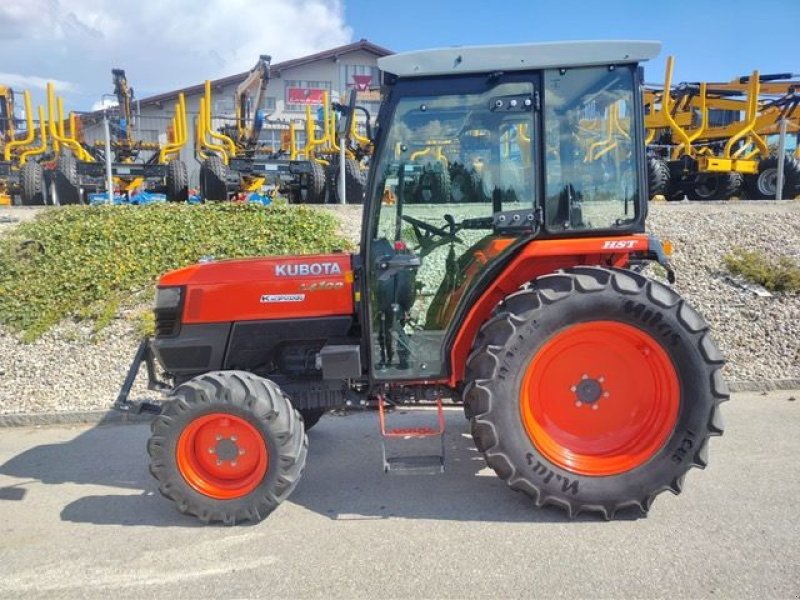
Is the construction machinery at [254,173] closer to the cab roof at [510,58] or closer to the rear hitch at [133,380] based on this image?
the rear hitch at [133,380]

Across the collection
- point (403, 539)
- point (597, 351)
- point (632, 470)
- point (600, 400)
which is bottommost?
point (403, 539)

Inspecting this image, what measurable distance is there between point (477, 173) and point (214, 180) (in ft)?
34.1

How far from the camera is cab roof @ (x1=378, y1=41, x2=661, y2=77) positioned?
3.38m

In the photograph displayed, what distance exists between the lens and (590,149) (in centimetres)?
352

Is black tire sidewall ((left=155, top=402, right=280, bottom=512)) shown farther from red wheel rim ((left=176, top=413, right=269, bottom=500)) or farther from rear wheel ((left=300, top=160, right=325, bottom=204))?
rear wheel ((left=300, top=160, right=325, bottom=204))

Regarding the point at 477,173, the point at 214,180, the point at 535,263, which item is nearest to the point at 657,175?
the point at 214,180

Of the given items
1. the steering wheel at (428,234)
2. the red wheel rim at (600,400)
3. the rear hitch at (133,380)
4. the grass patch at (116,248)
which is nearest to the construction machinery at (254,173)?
the grass patch at (116,248)

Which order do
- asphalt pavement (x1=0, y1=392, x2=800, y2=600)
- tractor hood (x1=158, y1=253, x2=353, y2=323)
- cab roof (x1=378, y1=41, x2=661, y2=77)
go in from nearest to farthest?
1. asphalt pavement (x1=0, y1=392, x2=800, y2=600)
2. cab roof (x1=378, y1=41, x2=661, y2=77)
3. tractor hood (x1=158, y1=253, x2=353, y2=323)

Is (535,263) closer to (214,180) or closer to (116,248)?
(116,248)

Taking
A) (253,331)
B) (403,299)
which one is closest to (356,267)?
(403,299)

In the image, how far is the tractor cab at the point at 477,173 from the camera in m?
3.43

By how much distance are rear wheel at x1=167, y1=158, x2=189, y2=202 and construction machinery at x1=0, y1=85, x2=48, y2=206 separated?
2586mm

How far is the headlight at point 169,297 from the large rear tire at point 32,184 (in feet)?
37.4

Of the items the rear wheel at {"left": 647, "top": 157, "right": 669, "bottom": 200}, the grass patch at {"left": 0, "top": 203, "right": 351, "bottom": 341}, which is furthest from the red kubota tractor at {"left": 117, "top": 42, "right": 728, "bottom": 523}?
the rear wheel at {"left": 647, "top": 157, "right": 669, "bottom": 200}
